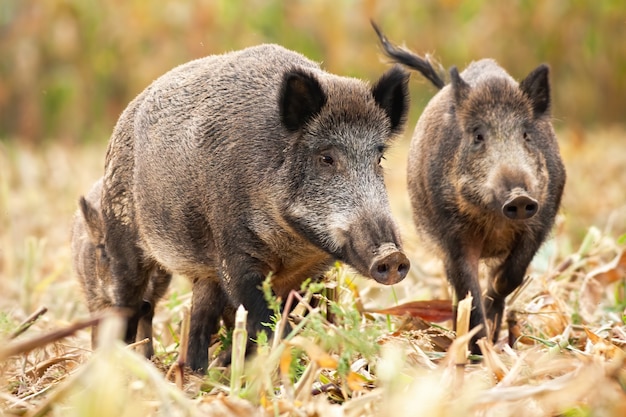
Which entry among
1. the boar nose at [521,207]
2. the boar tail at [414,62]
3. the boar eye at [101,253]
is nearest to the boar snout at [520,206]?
the boar nose at [521,207]

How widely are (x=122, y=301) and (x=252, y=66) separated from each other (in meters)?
1.46

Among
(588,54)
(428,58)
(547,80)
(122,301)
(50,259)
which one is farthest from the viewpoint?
(588,54)

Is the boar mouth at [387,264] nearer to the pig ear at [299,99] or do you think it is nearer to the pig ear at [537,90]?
the pig ear at [299,99]

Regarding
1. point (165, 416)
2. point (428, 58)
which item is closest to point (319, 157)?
point (165, 416)

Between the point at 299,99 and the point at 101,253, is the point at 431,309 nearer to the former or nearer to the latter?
the point at 299,99

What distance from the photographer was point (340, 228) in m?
4.70

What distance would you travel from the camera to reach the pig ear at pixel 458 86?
20.4 feet

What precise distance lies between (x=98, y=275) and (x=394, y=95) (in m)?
2.11

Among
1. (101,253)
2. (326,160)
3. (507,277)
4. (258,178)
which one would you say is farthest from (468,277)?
(101,253)

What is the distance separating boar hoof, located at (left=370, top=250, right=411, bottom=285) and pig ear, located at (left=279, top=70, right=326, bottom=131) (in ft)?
2.93

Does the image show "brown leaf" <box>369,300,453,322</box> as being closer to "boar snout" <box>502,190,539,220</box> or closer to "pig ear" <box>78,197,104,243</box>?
"boar snout" <box>502,190,539,220</box>

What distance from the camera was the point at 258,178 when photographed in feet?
16.4

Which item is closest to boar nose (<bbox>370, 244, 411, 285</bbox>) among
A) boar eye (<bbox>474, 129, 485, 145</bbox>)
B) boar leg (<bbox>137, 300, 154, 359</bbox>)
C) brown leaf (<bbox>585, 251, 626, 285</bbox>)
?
boar eye (<bbox>474, 129, 485, 145</bbox>)

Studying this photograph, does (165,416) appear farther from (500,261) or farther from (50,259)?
(50,259)
